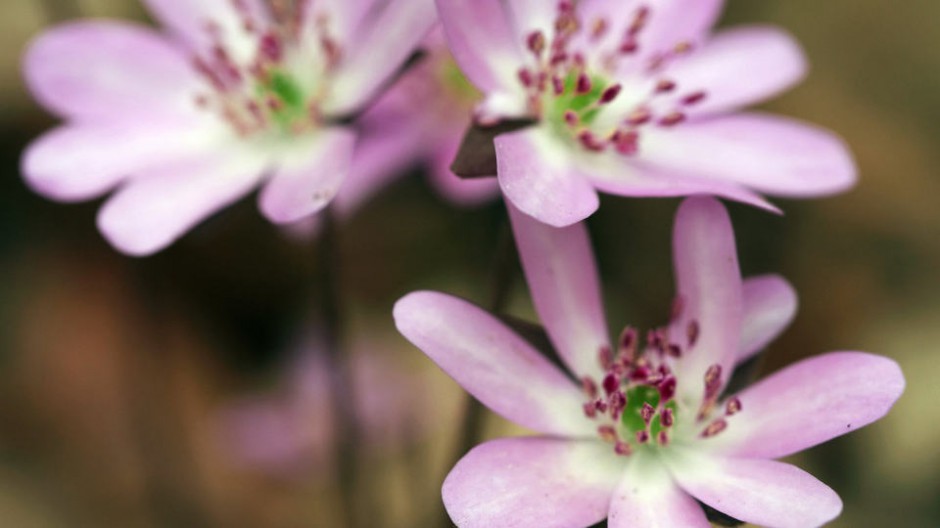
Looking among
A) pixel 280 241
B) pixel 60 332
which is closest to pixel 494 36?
pixel 280 241

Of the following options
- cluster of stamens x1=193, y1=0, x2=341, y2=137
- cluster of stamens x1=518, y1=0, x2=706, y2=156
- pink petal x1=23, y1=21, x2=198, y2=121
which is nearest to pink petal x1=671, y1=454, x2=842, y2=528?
cluster of stamens x1=518, y1=0, x2=706, y2=156

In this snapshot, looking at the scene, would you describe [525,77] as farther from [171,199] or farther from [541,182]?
[171,199]

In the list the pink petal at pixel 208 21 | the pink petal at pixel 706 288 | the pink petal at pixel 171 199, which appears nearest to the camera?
the pink petal at pixel 706 288

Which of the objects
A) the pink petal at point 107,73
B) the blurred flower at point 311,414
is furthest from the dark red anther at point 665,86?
the blurred flower at point 311,414

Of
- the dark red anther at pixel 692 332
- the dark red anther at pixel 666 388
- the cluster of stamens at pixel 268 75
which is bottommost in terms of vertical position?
the dark red anther at pixel 666 388

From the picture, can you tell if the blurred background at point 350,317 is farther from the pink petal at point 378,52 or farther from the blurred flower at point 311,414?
the pink petal at point 378,52

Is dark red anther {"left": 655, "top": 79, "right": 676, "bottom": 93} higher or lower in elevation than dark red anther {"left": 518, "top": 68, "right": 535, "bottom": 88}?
lower

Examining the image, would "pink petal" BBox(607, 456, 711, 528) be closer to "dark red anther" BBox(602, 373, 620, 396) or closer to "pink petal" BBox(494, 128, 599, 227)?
"dark red anther" BBox(602, 373, 620, 396)
